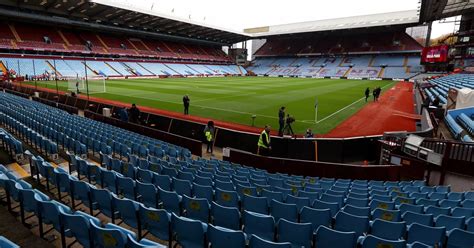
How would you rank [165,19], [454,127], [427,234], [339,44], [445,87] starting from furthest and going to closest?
1. [339,44]
2. [165,19]
3. [445,87]
4. [454,127]
5. [427,234]

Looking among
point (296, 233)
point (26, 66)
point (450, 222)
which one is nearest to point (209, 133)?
point (296, 233)

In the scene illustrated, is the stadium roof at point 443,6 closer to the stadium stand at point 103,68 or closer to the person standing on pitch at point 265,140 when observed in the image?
the person standing on pitch at point 265,140

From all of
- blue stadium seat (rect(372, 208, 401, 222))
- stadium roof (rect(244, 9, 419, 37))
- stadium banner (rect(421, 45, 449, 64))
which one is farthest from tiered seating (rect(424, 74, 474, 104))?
stadium roof (rect(244, 9, 419, 37))

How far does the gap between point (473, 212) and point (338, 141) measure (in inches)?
287

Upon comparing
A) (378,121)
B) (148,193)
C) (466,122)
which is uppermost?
(466,122)

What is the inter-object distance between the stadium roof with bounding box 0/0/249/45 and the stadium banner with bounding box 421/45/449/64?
4699 cm

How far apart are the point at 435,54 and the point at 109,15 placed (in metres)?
63.2

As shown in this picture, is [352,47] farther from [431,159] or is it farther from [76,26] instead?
[431,159]

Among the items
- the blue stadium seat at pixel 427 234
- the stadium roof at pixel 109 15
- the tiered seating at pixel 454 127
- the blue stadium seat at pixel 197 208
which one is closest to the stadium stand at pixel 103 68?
the stadium roof at pixel 109 15

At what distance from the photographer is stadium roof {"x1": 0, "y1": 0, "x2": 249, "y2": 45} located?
4841 cm

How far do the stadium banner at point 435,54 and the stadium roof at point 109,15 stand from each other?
154ft

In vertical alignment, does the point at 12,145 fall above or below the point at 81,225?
below

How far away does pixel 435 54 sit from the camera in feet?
165

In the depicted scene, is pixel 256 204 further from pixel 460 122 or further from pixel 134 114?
pixel 460 122
